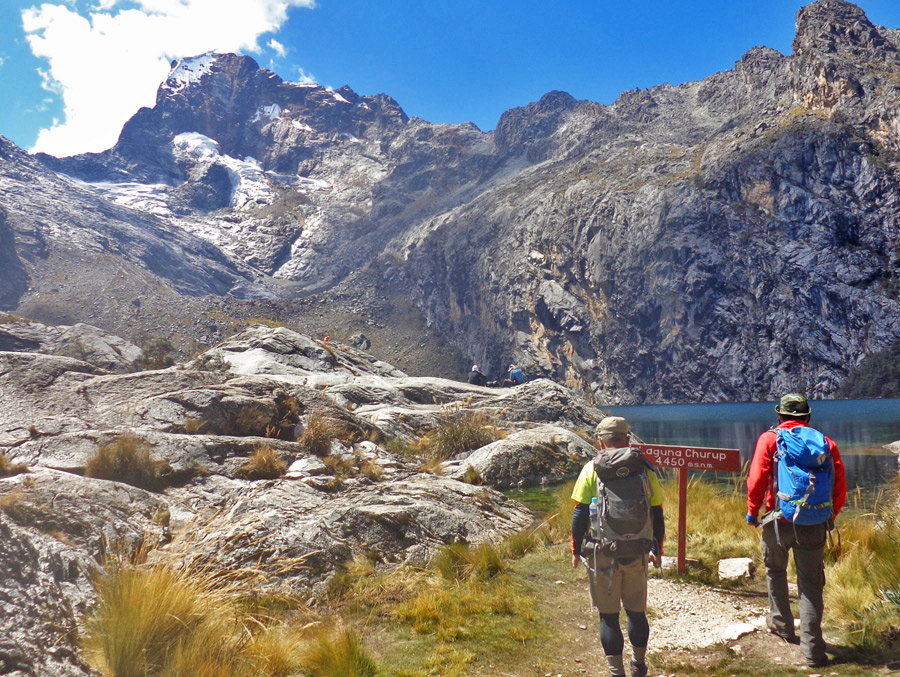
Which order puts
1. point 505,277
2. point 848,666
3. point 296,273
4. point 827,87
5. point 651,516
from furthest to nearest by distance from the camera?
1. point 296,273
2. point 505,277
3. point 827,87
4. point 651,516
5. point 848,666

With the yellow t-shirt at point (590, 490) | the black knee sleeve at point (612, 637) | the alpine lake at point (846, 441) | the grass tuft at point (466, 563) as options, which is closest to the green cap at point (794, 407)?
the yellow t-shirt at point (590, 490)

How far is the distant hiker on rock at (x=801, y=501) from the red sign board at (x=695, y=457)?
2.21m

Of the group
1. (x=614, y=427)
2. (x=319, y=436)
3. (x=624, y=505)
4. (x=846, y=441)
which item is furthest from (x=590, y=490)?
(x=846, y=441)

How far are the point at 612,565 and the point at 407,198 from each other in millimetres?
176779

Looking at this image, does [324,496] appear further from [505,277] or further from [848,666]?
[505,277]

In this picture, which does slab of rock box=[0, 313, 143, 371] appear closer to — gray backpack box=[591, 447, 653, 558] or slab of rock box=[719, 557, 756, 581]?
gray backpack box=[591, 447, 653, 558]

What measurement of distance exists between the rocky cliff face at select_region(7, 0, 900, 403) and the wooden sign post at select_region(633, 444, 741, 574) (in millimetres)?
91850

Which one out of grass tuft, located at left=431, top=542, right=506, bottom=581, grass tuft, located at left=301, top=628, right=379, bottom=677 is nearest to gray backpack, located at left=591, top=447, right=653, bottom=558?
grass tuft, located at left=301, top=628, right=379, bottom=677

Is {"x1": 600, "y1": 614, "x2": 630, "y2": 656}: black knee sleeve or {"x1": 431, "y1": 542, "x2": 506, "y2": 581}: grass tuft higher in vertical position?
{"x1": 600, "y1": 614, "x2": 630, "y2": 656}: black knee sleeve

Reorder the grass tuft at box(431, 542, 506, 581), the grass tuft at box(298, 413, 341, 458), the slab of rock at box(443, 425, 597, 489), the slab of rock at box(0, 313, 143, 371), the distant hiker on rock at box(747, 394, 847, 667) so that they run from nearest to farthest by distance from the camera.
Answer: the distant hiker on rock at box(747, 394, 847, 667)
the grass tuft at box(431, 542, 506, 581)
the grass tuft at box(298, 413, 341, 458)
the slab of rock at box(443, 425, 597, 489)
the slab of rock at box(0, 313, 143, 371)

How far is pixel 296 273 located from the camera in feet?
523

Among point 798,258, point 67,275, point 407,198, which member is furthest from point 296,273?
point 798,258

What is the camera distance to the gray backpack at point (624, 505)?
4.19m

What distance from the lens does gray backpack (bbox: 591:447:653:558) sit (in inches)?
165
